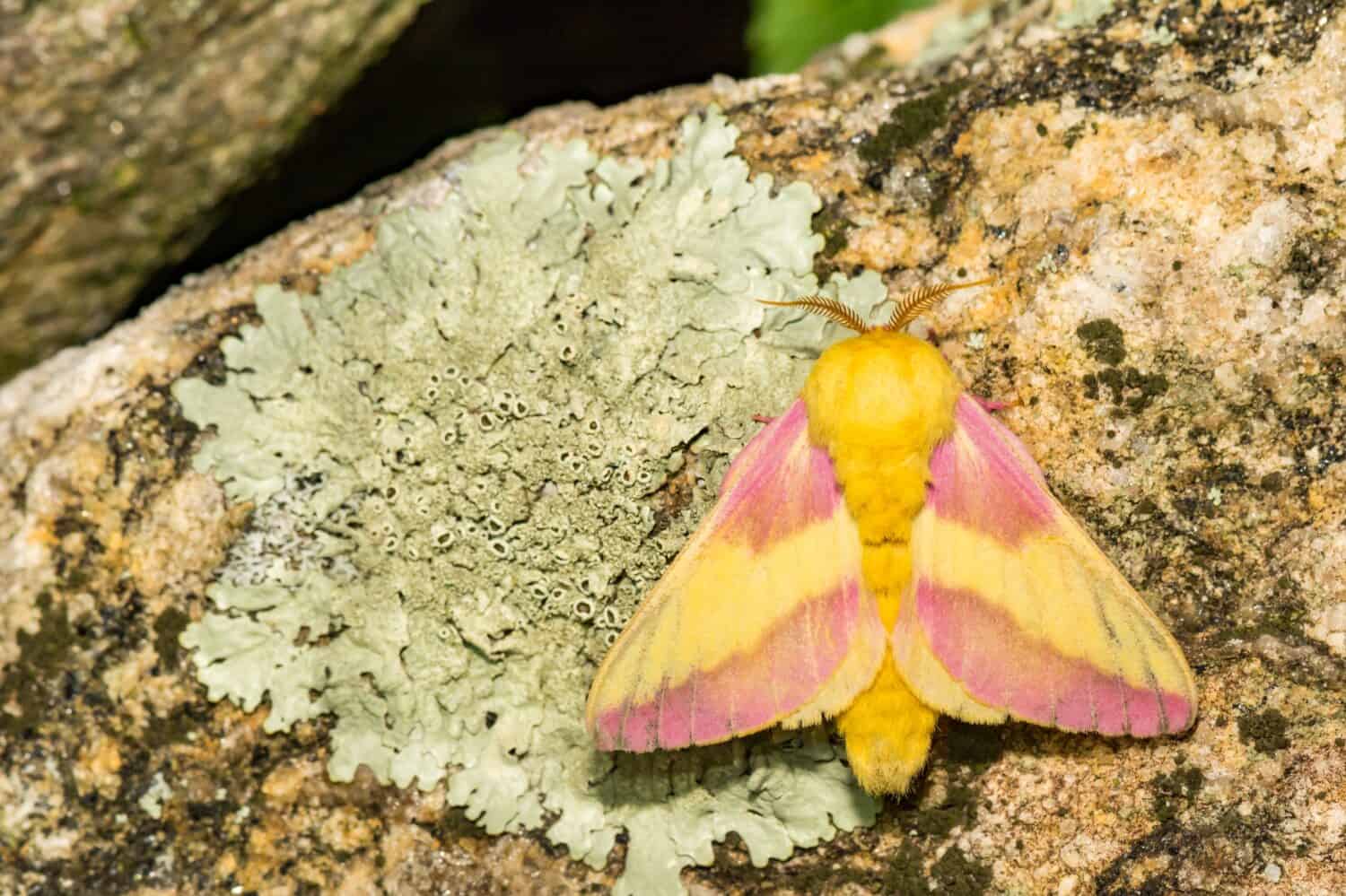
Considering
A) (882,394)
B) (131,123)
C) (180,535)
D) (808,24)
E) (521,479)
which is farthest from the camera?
(808,24)

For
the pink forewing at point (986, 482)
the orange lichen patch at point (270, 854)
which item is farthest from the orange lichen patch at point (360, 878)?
the pink forewing at point (986, 482)

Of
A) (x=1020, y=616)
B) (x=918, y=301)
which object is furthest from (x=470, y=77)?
(x=1020, y=616)

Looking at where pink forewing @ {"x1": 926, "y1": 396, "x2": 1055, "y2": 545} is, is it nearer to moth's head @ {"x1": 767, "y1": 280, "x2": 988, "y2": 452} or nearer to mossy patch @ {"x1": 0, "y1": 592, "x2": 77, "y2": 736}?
moth's head @ {"x1": 767, "y1": 280, "x2": 988, "y2": 452}

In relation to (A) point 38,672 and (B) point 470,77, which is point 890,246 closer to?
(A) point 38,672

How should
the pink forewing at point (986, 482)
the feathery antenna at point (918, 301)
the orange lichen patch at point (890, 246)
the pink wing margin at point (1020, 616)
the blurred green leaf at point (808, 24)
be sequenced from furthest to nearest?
the blurred green leaf at point (808, 24) < the orange lichen patch at point (890, 246) < the feathery antenna at point (918, 301) < the pink forewing at point (986, 482) < the pink wing margin at point (1020, 616)

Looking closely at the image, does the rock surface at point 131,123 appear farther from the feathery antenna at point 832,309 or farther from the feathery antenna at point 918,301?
the feathery antenna at point 918,301

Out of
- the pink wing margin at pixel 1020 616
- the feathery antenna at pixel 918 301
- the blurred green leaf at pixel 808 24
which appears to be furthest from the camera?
the blurred green leaf at pixel 808 24
